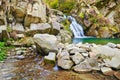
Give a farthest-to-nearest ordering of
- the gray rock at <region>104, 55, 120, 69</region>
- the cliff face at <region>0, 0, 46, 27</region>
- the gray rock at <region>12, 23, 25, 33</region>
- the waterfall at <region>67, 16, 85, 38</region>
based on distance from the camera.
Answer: the waterfall at <region>67, 16, 85, 38</region>, the cliff face at <region>0, 0, 46, 27</region>, the gray rock at <region>12, 23, 25, 33</region>, the gray rock at <region>104, 55, 120, 69</region>

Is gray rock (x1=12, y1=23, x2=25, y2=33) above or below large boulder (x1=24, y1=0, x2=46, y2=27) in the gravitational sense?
below

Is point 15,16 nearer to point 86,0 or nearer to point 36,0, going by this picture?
point 36,0

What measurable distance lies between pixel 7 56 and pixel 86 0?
1751 cm

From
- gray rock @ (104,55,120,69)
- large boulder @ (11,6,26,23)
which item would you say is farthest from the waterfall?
gray rock @ (104,55,120,69)

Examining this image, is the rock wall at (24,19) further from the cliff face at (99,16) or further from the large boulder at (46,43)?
the cliff face at (99,16)

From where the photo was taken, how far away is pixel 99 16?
24922 millimetres

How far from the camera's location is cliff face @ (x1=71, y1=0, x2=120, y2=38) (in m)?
24.0

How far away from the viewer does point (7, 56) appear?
12.1 m

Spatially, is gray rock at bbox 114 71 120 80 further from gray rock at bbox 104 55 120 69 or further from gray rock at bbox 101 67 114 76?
gray rock at bbox 104 55 120 69

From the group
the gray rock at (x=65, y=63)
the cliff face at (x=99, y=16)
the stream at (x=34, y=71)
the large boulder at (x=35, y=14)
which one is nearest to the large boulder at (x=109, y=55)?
the stream at (x=34, y=71)

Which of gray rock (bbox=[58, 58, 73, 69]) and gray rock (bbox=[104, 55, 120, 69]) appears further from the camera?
gray rock (bbox=[58, 58, 73, 69])

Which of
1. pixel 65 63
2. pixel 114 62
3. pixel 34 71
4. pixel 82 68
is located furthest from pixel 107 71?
pixel 34 71

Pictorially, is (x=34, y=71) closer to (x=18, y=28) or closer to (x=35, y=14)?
(x=18, y=28)

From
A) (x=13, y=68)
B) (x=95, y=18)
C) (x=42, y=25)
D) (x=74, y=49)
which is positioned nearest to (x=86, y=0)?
(x=95, y=18)
